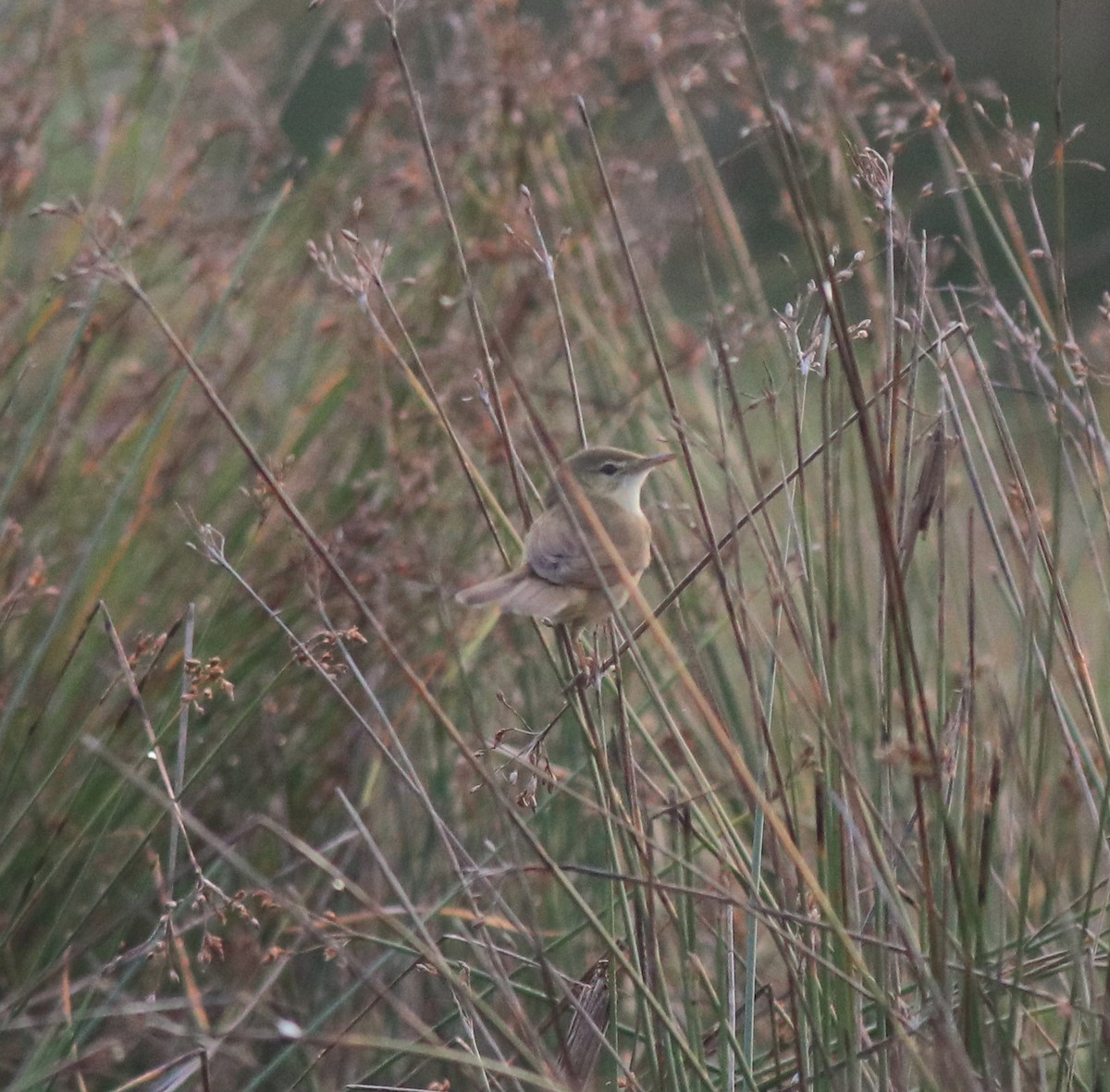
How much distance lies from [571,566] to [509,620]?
32.9 inches

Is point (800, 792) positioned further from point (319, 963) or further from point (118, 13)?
point (118, 13)

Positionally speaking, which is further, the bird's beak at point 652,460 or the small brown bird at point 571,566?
the bird's beak at point 652,460

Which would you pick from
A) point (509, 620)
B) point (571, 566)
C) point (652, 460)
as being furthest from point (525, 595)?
point (509, 620)

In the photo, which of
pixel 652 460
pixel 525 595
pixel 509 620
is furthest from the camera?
pixel 509 620

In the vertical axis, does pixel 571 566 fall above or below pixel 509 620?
above

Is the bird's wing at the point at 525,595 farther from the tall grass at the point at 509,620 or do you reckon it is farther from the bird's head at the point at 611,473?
the bird's head at the point at 611,473

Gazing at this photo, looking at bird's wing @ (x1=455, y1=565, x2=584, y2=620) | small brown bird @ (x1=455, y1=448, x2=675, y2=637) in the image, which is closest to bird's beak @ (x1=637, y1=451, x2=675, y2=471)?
small brown bird @ (x1=455, y1=448, x2=675, y2=637)

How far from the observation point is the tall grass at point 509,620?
4.11 ft

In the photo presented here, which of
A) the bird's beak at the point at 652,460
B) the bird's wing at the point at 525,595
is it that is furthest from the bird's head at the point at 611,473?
the bird's wing at the point at 525,595

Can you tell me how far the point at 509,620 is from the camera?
2299mm

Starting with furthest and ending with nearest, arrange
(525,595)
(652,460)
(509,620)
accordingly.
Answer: (509,620) → (652,460) → (525,595)

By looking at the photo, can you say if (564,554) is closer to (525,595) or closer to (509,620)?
(525,595)

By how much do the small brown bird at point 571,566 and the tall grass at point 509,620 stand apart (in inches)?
2.7

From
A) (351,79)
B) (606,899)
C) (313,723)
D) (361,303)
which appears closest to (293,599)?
(313,723)
